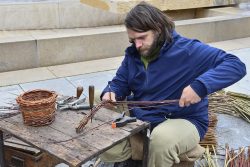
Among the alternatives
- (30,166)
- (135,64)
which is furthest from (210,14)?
(30,166)

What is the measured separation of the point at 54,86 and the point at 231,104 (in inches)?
86.9

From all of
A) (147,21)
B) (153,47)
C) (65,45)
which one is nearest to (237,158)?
(153,47)

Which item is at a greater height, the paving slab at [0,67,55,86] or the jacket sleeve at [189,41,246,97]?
the jacket sleeve at [189,41,246,97]

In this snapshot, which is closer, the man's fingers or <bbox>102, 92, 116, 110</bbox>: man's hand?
the man's fingers

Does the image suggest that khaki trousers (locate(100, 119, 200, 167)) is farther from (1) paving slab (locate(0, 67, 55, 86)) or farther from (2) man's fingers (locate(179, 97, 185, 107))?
(1) paving slab (locate(0, 67, 55, 86))

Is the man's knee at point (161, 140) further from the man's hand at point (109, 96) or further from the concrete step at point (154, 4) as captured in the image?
the concrete step at point (154, 4)

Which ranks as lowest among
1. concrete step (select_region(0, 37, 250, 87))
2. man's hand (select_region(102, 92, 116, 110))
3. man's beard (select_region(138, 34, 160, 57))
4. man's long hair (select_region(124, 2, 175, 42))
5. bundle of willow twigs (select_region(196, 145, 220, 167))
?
bundle of willow twigs (select_region(196, 145, 220, 167))

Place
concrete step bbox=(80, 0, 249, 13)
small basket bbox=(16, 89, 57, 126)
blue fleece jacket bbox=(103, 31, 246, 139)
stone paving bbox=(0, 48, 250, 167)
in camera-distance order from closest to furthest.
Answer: small basket bbox=(16, 89, 57, 126), blue fleece jacket bbox=(103, 31, 246, 139), stone paving bbox=(0, 48, 250, 167), concrete step bbox=(80, 0, 249, 13)

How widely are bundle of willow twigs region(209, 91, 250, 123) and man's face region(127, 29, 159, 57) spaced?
1748 mm

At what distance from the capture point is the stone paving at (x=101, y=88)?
369 centimetres

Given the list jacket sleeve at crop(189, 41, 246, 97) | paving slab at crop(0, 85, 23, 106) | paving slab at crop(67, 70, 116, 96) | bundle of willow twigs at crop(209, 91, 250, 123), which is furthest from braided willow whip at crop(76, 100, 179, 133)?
paving slab at crop(67, 70, 116, 96)

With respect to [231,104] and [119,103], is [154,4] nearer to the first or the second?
[231,104]

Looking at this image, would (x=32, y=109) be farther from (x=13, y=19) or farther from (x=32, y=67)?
(x=13, y=19)

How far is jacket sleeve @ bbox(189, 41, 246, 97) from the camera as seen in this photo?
7.91 ft
